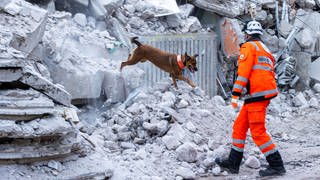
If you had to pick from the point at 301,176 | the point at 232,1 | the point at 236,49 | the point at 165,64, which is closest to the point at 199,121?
the point at 165,64

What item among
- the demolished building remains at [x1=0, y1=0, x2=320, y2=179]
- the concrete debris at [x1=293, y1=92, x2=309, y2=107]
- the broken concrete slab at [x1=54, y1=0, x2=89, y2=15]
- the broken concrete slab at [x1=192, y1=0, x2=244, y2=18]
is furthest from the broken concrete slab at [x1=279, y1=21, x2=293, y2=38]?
the broken concrete slab at [x1=54, y1=0, x2=89, y2=15]

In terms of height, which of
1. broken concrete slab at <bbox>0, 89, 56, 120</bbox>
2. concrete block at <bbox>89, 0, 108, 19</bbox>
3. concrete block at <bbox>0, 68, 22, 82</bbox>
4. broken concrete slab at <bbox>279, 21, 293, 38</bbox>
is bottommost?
broken concrete slab at <bbox>0, 89, 56, 120</bbox>

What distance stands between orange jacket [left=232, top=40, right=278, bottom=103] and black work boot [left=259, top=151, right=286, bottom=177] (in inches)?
26.4

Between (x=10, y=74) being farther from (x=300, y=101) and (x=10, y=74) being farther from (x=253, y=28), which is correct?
(x=300, y=101)

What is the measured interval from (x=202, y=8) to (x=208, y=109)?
3926 millimetres

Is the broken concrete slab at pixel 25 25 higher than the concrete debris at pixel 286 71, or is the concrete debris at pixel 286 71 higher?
the broken concrete slab at pixel 25 25

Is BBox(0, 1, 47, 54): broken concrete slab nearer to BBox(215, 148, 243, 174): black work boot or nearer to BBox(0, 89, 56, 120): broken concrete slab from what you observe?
BBox(0, 89, 56, 120): broken concrete slab

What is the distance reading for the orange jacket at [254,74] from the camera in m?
5.78

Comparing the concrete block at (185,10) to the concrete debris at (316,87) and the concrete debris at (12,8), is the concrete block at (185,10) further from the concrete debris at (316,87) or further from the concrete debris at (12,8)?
the concrete debris at (12,8)

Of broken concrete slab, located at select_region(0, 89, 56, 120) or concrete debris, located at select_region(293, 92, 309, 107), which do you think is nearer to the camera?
broken concrete slab, located at select_region(0, 89, 56, 120)

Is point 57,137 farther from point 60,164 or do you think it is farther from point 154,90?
point 154,90

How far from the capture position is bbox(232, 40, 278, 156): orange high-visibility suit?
18.9ft

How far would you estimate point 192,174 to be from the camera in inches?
233

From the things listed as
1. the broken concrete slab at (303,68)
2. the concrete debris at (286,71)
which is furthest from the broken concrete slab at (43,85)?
the broken concrete slab at (303,68)
